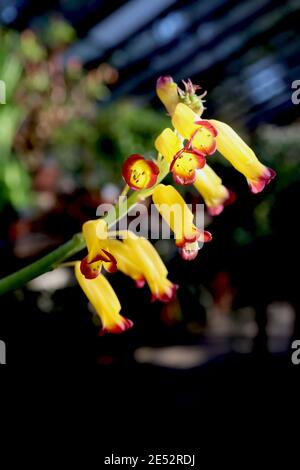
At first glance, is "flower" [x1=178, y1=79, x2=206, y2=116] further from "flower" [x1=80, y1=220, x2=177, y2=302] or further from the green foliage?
the green foliage

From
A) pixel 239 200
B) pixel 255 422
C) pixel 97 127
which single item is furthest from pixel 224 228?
pixel 97 127

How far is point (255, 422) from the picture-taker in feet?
8.46

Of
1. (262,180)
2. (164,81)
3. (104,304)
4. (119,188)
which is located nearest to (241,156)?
(262,180)

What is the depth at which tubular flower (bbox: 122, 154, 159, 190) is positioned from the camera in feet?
2.07

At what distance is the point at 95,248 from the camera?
26.5 inches

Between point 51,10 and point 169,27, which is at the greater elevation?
point 169,27

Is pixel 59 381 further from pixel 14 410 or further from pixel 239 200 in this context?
pixel 239 200

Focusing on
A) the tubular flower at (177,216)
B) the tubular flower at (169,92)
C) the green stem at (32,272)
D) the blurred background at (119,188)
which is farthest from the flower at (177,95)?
the blurred background at (119,188)

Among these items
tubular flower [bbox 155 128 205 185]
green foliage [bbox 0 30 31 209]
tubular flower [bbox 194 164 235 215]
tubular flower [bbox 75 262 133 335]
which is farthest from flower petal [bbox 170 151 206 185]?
green foliage [bbox 0 30 31 209]

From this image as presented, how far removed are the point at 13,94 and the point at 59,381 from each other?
2.09 metres

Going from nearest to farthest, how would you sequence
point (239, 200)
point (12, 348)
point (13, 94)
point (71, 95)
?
point (12, 348)
point (239, 200)
point (13, 94)
point (71, 95)

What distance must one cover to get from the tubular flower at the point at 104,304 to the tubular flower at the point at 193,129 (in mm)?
254

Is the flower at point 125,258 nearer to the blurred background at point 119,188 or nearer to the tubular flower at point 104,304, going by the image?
the tubular flower at point 104,304

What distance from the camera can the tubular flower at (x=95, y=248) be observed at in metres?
0.67
